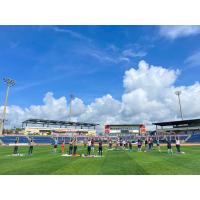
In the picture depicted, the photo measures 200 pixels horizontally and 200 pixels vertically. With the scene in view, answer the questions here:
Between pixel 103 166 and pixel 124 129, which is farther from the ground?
pixel 124 129

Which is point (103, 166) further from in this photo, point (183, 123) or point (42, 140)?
point (183, 123)

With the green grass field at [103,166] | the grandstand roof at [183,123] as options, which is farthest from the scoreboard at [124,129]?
the green grass field at [103,166]

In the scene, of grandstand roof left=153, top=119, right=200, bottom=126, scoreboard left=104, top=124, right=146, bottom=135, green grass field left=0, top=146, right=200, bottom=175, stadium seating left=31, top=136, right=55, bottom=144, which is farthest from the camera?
scoreboard left=104, top=124, right=146, bottom=135

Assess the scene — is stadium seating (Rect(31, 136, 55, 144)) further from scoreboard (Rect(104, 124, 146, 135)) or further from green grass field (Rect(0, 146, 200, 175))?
green grass field (Rect(0, 146, 200, 175))

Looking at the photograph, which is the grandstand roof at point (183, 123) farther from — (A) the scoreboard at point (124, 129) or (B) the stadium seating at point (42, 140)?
(B) the stadium seating at point (42, 140)

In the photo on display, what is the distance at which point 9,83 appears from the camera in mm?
70312

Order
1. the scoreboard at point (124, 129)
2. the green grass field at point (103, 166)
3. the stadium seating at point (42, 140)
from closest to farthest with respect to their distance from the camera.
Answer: the green grass field at point (103, 166) → the stadium seating at point (42, 140) → the scoreboard at point (124, 129)

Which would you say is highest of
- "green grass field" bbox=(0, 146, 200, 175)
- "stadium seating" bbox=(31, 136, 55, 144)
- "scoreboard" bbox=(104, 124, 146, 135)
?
"scoreboard" bbox=(104, 124, 146, 135)

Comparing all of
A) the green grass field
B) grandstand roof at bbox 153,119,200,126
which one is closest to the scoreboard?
grandstand roof at bbox 153,119,200,126

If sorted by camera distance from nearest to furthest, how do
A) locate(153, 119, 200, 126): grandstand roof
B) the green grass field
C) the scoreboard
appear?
the green grass field → locate(153, 119, 200, 126): grandstand roof → the scoreboard

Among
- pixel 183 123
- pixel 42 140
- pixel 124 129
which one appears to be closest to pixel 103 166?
pixel 42 140
